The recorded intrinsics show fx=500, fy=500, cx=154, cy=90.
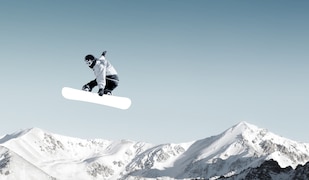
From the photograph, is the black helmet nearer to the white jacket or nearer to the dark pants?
the white jacket

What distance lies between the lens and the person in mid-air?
86.6 ft

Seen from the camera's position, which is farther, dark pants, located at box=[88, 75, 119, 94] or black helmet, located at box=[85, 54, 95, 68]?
dark pants, located at box=[88, 75, 119, 94]

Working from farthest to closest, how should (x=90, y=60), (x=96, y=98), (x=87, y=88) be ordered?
(x=96, y=98) < (x=87, y=88) < (x=90, y=60)

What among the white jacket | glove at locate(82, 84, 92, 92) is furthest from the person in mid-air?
glove at locate(82, 84, 92, 92)

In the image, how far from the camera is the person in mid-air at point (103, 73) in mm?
26406

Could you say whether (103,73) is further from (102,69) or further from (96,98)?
(96,98)

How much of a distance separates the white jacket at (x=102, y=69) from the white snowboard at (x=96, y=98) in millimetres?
3185

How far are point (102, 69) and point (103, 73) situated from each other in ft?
0.72

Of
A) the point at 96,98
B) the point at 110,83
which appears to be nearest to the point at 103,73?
the point at 110,83

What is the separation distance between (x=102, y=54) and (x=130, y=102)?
786cm

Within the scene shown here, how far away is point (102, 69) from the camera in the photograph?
26.5 metres

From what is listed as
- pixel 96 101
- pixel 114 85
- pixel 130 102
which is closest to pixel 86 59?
pixel 114 85

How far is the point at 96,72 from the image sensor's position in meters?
26.6

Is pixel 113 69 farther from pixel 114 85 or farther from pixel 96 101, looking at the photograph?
pixel 96 101
